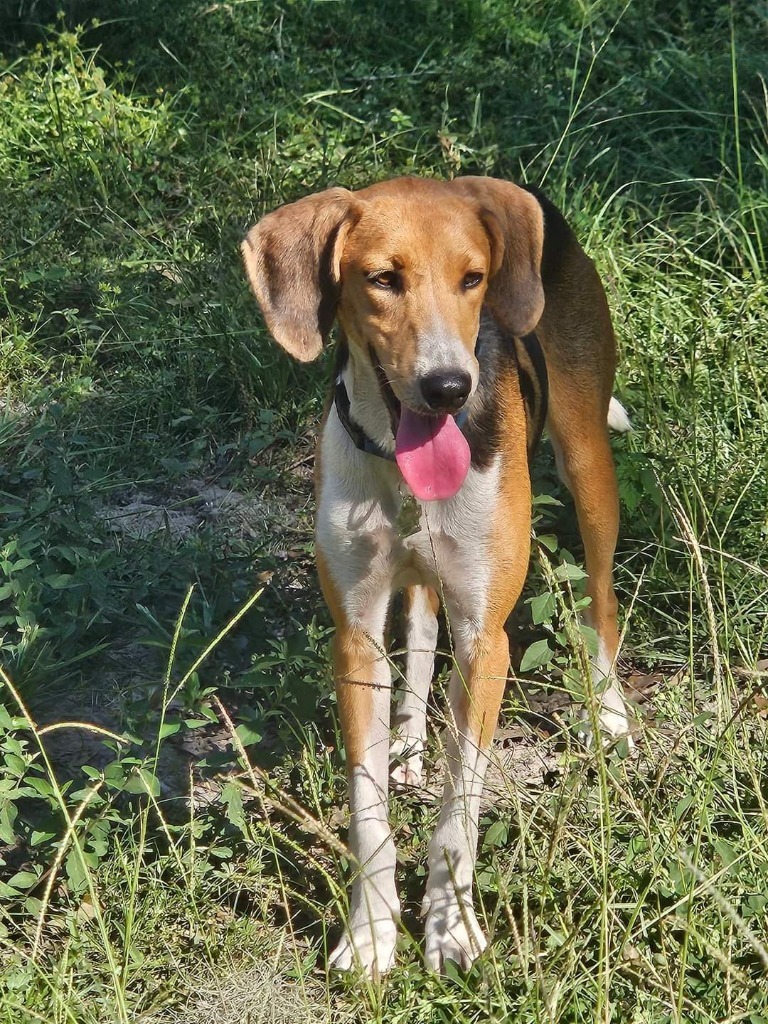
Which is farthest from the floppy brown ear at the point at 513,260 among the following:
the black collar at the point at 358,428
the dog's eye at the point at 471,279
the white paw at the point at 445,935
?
the white paw at the point at 445,935

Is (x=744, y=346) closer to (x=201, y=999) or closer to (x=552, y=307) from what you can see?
(x=552, y=307)

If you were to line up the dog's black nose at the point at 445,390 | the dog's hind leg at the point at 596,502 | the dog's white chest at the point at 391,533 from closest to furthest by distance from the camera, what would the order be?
the dog's black nose at the point at 445,390 < the dog's white chest at the point at 391,533 < the dog's hind leg at the point at 596,502

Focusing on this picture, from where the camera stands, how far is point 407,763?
393cm

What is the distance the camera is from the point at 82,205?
6273 mm

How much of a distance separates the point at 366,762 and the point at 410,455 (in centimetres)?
81

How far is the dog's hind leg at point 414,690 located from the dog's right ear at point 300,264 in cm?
105

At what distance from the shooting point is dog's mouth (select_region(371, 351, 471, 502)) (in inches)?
123

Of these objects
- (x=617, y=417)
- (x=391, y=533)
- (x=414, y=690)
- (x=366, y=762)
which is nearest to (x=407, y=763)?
(x=414, y=690)

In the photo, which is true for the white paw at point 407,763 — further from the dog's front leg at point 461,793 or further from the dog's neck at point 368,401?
the dog's neck at point 368,401

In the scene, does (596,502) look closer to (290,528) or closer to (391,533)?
(391,533)

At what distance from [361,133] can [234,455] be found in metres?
2.05

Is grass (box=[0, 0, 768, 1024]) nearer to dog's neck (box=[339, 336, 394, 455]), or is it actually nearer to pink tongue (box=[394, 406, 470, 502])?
pink tongue (box=[394, 406, 470, 502])

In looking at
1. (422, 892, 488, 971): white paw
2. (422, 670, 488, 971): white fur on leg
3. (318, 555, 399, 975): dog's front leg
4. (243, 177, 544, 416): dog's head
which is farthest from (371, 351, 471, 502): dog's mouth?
(422, 892, 488, 971): white paw

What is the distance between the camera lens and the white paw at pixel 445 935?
10.6ft
